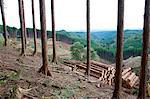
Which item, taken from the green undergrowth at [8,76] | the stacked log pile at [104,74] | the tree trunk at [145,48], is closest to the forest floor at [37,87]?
the green undergrowth at [8,76]

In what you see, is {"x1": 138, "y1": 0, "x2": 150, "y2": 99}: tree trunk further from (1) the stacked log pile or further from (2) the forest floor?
(1) the stacked log pile

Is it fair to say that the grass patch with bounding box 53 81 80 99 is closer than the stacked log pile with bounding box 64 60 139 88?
Yes

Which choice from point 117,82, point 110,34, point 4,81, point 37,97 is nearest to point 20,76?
point 4,81

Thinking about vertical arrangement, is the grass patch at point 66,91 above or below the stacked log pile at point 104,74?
above

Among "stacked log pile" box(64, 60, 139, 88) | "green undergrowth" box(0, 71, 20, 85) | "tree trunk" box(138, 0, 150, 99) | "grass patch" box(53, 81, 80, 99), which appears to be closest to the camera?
"green undergrowth" box(0, 71, 20, 85)

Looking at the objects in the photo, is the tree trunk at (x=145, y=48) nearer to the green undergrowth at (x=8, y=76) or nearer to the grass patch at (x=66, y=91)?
the grass patch at (x=66, y=91)

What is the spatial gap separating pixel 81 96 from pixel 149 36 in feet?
11.7

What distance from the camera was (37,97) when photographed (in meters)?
9.22

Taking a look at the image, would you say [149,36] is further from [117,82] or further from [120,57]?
[117,82]

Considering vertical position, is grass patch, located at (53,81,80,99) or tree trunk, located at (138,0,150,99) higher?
tree trunk, located at (138,0,150,99)

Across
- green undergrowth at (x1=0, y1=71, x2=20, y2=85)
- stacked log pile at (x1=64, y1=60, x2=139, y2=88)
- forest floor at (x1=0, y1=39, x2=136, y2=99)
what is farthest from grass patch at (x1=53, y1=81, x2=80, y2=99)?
stacked log pile at (x1=64, y1=60, x2=139, y2=88)

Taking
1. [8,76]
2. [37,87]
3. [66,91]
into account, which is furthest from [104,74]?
[8,76]

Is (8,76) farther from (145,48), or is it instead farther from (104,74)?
(104,74)

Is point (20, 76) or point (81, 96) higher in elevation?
point (20, 76)
